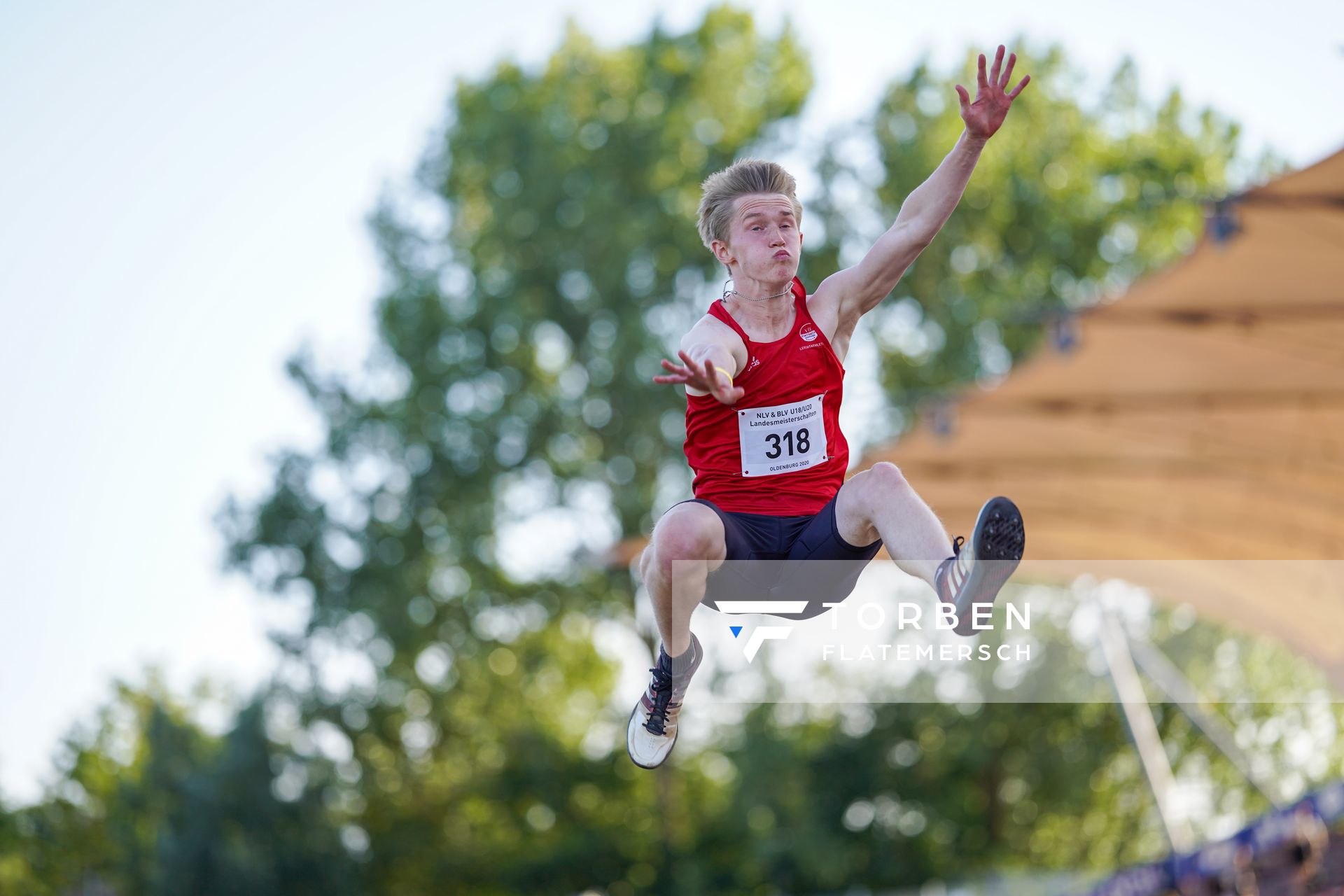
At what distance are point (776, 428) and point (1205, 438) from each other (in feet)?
36.2

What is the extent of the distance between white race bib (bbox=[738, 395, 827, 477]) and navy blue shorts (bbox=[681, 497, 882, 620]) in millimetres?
169

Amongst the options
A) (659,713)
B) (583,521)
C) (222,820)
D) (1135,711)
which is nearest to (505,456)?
(583,521)

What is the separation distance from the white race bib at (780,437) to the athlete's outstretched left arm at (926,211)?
1.35 feet

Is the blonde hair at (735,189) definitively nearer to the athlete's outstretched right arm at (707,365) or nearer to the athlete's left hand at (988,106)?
the athlete's outstretched right arm at (707,365)

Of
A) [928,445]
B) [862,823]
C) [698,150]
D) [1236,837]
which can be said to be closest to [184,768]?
[862,823]

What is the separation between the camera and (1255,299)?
1146 cm

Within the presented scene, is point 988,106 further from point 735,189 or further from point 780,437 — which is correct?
point 780,437

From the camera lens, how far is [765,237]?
Result: 195 inches

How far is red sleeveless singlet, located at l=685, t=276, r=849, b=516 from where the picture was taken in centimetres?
502

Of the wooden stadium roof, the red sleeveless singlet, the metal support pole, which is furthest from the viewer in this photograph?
the metal support pole

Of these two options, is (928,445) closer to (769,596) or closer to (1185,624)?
(769,596)

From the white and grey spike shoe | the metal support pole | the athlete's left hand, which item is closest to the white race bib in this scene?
the white and grey spike shoe

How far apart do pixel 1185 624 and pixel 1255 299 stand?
60.5 ft

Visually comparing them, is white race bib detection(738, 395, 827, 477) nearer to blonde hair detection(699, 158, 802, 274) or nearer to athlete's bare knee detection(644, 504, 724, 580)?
athlete's bare knee detection(644, 504, 724, 580)
